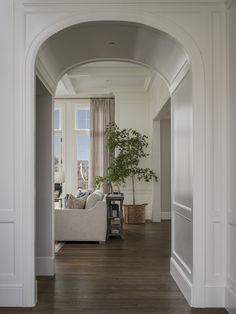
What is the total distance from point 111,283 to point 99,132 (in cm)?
666

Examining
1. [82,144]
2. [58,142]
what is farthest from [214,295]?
[58,142]

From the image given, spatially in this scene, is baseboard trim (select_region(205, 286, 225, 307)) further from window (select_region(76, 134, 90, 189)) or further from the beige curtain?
window (select_region(76, 134, 90, 189))

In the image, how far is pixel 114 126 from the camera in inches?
394

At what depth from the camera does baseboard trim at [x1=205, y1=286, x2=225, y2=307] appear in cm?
346

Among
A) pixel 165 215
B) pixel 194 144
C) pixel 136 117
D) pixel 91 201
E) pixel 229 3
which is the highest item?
pixel 229 3

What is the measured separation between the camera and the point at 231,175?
3.39 metres

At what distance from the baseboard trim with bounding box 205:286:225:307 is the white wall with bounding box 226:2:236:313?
→ 7cm

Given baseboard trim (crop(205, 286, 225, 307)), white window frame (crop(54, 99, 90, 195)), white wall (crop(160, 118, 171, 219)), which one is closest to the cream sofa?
baseboard trim (crop(205, 286, 225, 307))

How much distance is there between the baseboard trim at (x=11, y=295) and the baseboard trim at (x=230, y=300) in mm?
1941

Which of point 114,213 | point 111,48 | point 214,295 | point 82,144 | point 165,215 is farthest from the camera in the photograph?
point 82,144

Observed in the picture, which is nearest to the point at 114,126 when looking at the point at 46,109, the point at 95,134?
the point at 95,134

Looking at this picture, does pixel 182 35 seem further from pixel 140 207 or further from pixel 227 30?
pixel 140 207

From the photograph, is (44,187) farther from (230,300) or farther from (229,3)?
(229,3)

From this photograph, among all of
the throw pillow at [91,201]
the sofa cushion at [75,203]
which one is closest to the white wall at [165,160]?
the throw pillow at [91,201]
